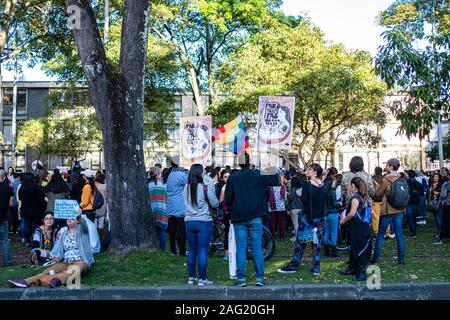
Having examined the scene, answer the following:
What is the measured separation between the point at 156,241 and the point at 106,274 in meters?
1.47

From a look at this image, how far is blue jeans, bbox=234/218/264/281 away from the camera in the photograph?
825 cm

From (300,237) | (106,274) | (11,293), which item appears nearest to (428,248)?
(300,237)

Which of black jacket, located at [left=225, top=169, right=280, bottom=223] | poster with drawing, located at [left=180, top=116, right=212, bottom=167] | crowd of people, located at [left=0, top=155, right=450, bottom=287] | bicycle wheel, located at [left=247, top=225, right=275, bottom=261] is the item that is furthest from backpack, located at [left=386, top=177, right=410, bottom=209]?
poster with drawing, located at [left=180, top=116, right=212, bottom=167]

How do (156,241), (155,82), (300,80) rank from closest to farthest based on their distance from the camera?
(156,241)
(300,80)
(155,82)

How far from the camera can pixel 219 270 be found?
9875 mm

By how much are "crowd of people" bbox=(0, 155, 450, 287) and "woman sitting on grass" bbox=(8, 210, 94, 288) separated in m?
0.02

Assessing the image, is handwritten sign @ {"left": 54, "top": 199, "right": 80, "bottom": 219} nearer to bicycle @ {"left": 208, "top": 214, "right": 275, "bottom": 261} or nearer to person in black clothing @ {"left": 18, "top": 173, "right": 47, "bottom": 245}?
bicycle @ {"left": 208, "top": 214, "right": 275, "bottom": 261}

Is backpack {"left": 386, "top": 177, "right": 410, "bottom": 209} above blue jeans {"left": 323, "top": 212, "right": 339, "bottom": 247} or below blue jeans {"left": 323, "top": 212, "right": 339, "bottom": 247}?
above

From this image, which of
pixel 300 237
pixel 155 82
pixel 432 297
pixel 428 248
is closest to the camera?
pixel 432 297

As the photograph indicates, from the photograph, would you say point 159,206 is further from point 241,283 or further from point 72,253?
point 241,283

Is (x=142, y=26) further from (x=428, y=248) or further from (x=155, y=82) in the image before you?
(x=155, y=82)

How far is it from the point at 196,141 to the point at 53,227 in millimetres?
3980

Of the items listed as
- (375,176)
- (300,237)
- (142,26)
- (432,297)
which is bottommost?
(432,297)

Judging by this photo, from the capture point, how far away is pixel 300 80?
26391 mm
